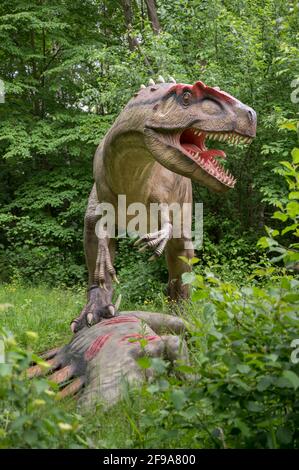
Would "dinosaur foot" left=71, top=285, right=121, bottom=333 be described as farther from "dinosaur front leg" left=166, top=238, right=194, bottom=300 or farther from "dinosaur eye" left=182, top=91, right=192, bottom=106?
"dinosaur eye" left=182, top=91, right=192, bottom=106

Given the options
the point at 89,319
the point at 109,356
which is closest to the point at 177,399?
the point at 109,356

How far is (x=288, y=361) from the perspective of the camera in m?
2.18

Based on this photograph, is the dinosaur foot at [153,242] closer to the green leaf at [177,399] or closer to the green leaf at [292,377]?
the green leaf at [177,399]

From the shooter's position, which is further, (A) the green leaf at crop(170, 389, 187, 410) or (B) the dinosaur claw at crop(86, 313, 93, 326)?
(B) the dinosaur claw at crop(86, 313, 93, 326)

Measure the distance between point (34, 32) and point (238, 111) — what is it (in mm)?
10356

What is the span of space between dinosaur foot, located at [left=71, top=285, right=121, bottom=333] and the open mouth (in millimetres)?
1308

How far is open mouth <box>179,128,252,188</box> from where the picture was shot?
3740 mm

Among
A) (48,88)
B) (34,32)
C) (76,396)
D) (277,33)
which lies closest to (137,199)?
(76,396)

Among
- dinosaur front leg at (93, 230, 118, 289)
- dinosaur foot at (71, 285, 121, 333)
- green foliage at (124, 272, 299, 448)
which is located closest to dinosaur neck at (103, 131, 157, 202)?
dinosaur front leg at (93, 230, 118, 289)

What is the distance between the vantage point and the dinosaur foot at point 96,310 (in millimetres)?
4461

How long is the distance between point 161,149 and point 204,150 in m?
0.31

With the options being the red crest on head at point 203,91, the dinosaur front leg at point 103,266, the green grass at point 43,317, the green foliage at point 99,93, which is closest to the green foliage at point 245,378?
the red crest on head at point 203,91

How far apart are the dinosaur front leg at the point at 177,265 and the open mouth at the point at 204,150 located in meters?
1.47
